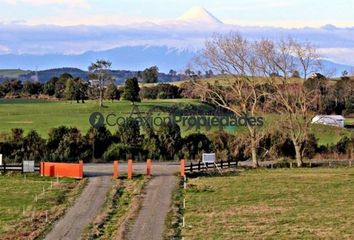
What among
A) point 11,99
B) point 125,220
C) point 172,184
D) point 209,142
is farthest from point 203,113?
point 11,99

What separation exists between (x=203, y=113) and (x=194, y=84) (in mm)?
18093

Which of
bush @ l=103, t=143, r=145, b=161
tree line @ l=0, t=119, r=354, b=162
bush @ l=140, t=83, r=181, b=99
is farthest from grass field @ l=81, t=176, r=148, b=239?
bush @ l=140, t=83, r=181, b=99

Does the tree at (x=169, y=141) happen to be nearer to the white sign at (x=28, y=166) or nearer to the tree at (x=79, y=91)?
the white sign at (x=28, y=166)

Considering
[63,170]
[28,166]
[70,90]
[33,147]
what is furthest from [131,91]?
[63,170]

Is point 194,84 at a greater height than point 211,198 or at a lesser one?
greater

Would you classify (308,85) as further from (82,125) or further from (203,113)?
(82,125)

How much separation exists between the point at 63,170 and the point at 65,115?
41.9 metres

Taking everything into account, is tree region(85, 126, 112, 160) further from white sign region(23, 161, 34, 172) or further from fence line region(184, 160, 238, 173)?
white sign region(23, 161, 34, 172)

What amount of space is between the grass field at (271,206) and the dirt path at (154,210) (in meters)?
1.05

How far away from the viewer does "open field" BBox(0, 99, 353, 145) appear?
2739 inches

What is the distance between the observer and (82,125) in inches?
2864

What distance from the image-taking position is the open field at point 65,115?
2739 inches

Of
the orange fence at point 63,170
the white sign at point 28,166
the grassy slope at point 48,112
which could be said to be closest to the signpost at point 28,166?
the white sign at point 28,166

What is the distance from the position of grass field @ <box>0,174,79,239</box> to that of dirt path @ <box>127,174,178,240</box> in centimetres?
357
